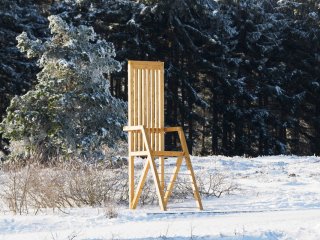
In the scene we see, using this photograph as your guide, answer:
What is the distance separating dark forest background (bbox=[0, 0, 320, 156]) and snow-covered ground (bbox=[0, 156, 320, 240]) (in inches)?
793

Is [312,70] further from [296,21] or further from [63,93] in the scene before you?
[63,93]

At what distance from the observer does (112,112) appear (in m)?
17.4

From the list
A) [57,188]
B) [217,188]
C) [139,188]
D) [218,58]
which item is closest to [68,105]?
[217,188]

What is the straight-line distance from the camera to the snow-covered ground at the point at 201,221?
6070mm

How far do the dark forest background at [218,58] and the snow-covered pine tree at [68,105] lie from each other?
35.5 ft

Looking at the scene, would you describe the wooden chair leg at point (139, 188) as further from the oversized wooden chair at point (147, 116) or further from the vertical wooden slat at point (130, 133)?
the vertical wooden slat at point (130, 133)

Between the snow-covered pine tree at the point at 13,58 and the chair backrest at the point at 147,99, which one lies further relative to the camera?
the snow-covered pine tree at the point at 13,58

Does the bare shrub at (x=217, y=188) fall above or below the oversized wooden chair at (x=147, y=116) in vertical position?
below

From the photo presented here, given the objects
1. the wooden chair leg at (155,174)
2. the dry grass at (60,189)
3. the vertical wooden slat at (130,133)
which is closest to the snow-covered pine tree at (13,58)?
the dry grass at (60,189)

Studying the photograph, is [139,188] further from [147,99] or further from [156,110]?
[147,99]

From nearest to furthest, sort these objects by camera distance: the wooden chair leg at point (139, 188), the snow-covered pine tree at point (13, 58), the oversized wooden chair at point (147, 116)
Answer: the wooden chair leg at point (139, 188)
the oversized wooden chair at point (147, 116)
the snow-covered pine tree at point (13, 58)

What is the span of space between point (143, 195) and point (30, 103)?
8.21m

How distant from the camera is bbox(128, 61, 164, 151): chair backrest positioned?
883 cm

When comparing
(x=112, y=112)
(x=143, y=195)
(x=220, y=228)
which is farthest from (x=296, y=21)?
(x=220, y=228)
